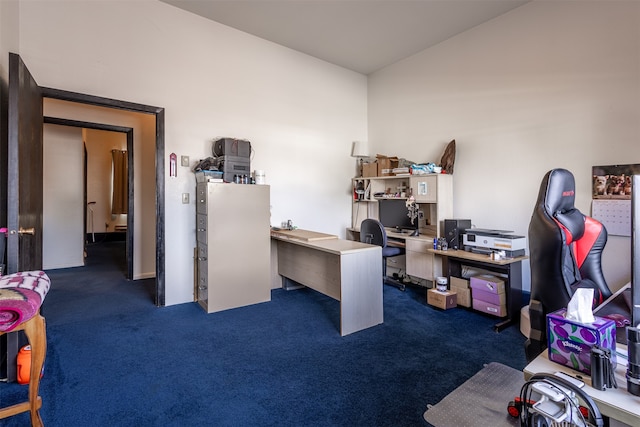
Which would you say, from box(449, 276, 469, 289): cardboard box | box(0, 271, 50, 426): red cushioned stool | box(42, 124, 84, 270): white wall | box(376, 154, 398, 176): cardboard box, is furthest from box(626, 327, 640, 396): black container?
box(42, 124, 84, 270): white wall

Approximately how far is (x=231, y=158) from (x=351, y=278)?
6.09 ft

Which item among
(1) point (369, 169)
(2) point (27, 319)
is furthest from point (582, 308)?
(1) point (369, 169)

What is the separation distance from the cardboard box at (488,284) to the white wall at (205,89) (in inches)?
87.1

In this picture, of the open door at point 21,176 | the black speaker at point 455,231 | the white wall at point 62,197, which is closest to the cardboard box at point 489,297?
the black speaker at point 455,231

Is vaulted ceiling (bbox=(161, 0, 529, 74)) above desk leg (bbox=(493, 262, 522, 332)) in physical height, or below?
above

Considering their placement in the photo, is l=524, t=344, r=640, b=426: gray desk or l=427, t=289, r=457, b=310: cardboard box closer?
l=524, t=344, r=640, b=426: gray desk

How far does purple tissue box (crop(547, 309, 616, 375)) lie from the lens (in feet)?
2.71

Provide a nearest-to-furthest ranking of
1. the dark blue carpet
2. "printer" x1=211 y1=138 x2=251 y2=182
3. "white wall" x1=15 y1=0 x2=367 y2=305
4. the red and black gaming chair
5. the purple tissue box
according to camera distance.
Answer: the purple tissue box < the red and black gaming chair < the dark blue carpet < "white wall" x1=15 y1=0 x2=367 y2=305 < "printer" x1=211 y1=138 x2=251 y2=182

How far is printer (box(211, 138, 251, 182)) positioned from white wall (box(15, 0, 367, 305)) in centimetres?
31

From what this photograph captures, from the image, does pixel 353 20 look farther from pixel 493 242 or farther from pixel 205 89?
pixel 493 242

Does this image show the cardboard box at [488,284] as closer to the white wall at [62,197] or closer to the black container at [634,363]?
the black container at [634,363]

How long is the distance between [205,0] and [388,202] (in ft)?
10.9

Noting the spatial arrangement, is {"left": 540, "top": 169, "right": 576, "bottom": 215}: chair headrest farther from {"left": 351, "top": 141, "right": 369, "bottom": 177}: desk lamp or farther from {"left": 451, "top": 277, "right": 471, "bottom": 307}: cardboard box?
{"left": 351, "top": 141, "right": 369, "bottom": 177}: desk lamp

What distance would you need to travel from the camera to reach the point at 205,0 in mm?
3352
